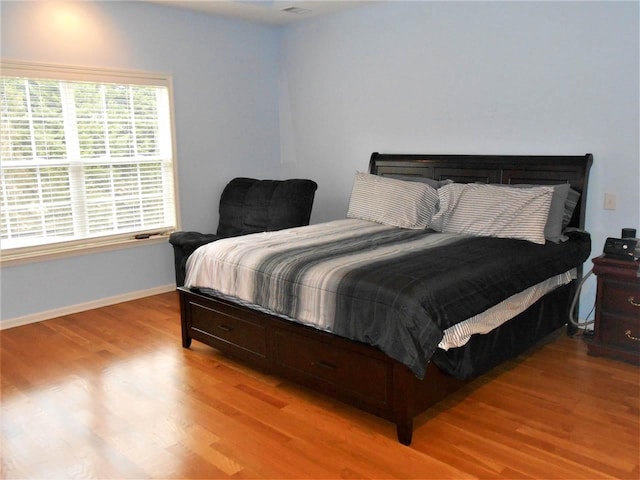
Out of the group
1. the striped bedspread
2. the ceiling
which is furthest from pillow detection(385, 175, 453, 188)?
the ceiling

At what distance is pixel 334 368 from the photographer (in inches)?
105

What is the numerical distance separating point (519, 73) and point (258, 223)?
7.63ft

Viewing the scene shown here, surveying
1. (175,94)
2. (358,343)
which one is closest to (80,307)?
Answer: (175,94)

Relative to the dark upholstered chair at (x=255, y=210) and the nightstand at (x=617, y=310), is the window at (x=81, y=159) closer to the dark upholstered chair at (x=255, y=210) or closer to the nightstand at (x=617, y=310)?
the dark upholstered chair at (x=255, y=210)

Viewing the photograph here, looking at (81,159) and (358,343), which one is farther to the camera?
(81,159)

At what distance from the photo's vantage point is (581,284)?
11.5 feet

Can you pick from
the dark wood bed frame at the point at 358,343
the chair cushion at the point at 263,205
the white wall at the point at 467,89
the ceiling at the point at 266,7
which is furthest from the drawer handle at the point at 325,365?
the ceiling at the point at 266,7

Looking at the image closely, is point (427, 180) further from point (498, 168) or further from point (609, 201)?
point (609, 201)

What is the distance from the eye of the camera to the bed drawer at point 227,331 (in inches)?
120

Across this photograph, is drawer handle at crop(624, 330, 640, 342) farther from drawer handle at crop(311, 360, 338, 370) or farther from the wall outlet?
drawer handle at crop(311, 360, 338, 370)

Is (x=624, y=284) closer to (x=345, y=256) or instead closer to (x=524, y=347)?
(x=524, y=347)

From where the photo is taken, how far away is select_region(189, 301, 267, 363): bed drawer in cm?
306

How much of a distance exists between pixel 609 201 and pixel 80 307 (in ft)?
12.8

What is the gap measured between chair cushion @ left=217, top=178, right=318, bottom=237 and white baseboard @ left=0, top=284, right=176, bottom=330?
0.75m
